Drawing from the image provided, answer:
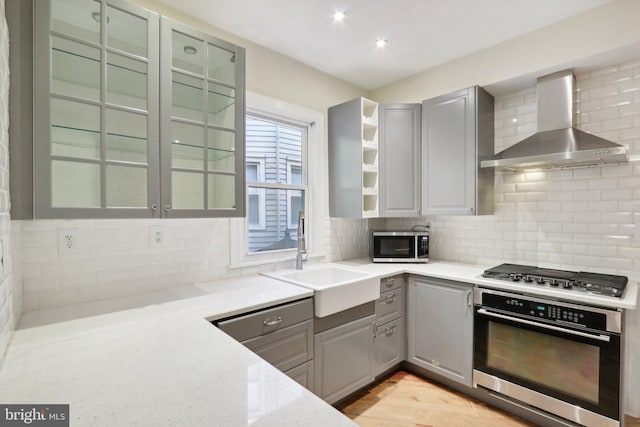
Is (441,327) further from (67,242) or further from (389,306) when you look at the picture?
(67,242)

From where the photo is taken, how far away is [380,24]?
2223 millimetres

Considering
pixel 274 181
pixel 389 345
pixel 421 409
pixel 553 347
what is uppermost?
pixel 274 181

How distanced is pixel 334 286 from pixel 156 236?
1.19 meters

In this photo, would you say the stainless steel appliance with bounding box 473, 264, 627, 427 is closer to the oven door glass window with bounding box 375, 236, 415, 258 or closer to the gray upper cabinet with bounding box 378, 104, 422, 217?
the oven door glass window with bounding box 375, 236, 415, 258

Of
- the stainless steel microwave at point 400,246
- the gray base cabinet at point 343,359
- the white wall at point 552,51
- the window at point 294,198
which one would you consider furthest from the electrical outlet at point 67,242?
the white wall at point 552,51

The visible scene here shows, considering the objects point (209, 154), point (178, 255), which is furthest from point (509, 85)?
point (178, 255)

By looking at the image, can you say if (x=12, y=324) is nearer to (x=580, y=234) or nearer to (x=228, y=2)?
(x=228, y=2)

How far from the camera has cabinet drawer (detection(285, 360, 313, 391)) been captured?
1854 millimetres

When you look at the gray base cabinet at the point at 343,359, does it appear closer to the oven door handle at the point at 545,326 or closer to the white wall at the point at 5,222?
the oven door handle at the point at 545,326

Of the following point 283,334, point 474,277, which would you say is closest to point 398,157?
point 474,277

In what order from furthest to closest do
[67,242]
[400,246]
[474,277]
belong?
[400,246]
[474,277]
[67,242]

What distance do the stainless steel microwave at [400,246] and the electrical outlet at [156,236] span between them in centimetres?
184

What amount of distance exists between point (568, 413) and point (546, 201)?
149 cm

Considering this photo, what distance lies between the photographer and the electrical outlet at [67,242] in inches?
65.6
